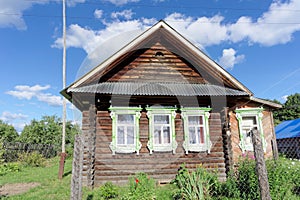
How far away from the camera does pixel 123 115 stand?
→ 9.29 metres

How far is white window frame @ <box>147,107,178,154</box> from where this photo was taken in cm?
902

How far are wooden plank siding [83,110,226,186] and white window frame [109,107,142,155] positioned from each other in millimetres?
173

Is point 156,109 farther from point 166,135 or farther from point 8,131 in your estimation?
point 8,131

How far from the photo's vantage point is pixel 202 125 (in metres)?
9.62

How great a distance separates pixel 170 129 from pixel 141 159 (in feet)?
5.37

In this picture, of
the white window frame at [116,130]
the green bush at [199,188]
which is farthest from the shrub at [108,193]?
the green bush at [199,188]

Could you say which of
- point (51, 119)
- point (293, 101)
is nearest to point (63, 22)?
point (51, 119)

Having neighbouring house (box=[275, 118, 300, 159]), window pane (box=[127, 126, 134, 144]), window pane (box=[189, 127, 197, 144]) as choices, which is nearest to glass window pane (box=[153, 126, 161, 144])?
window pane (box=[127, 126, 134, 144])

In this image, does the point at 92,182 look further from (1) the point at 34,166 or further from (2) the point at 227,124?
(1) the point at 34,166

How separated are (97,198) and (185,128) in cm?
424

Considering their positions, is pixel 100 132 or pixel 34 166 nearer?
pixel 100 132

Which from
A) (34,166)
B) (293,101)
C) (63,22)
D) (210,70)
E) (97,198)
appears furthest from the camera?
(293,101)

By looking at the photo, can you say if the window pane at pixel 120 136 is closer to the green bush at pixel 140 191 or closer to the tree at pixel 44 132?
the green bush at pixel 140 191

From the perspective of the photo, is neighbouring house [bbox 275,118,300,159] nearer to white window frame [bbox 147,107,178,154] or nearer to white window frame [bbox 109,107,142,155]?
white window frame [bbox 147,107,178,154]
